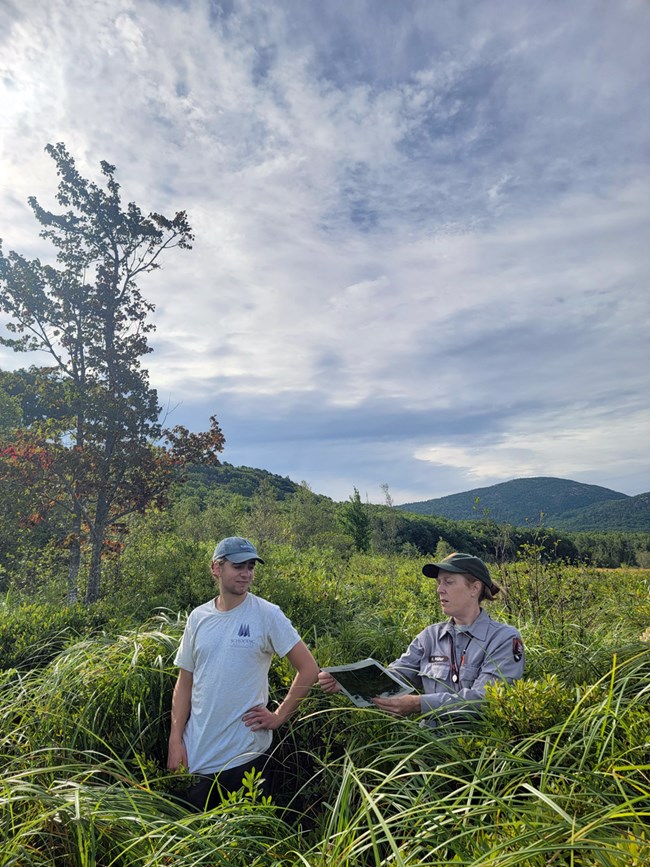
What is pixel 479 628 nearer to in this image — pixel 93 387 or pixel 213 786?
pixel 213 786

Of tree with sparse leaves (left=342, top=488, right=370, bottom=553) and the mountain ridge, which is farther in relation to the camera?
the mountain ridge

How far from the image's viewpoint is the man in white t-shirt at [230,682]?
263 cm

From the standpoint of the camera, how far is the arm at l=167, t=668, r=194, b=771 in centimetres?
A: 269

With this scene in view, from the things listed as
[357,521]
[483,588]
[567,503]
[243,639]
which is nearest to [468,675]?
[483,588]

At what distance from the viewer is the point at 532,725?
86.0 inches

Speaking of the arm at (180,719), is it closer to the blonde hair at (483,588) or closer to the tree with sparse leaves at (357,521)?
the blonde hair at (483,588)

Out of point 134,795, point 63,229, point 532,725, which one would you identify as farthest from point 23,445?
point 532,725

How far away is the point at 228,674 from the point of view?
2.74m

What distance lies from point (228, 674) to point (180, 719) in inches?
15.3

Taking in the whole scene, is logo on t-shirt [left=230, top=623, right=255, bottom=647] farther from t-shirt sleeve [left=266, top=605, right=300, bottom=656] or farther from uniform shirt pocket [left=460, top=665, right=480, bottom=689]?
uniform shirt pocket [left=460, top=665, right=480, bottom=689]

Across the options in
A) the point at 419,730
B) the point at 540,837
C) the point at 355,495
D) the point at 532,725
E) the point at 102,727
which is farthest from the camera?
the point at 355,495

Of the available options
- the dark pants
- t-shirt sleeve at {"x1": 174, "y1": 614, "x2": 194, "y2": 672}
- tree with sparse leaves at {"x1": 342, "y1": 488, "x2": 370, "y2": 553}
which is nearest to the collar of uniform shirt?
the dark pants

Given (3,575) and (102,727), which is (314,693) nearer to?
(102,727)

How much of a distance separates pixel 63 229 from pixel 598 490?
178169 mm
